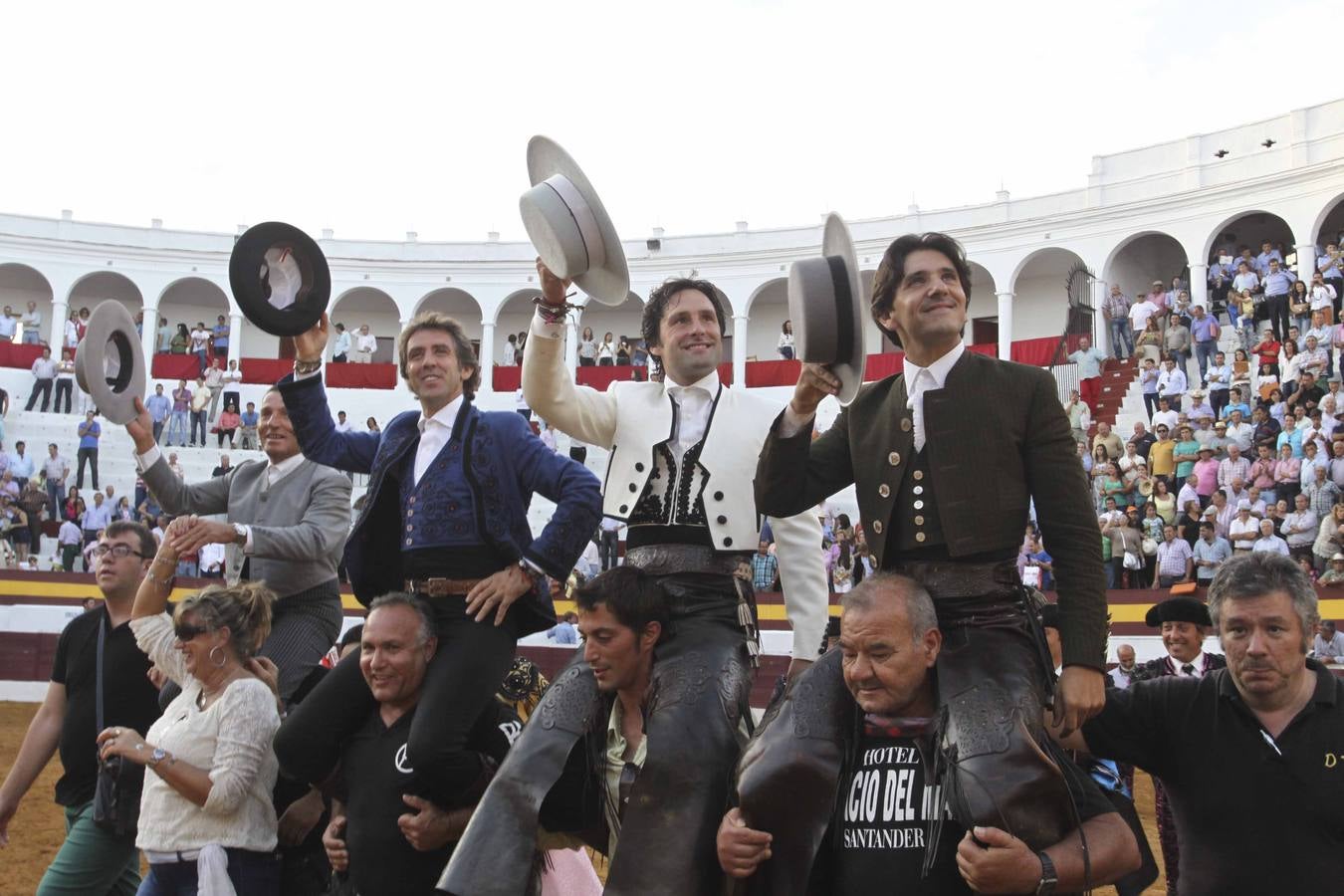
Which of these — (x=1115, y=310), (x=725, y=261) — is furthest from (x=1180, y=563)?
(x=725, y=261)

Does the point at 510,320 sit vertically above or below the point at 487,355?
above

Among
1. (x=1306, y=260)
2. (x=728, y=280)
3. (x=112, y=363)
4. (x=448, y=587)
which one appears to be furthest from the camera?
(x=728, y=280)

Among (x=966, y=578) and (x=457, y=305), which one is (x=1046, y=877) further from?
(x=457, y=305)

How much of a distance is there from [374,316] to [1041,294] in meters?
16.7

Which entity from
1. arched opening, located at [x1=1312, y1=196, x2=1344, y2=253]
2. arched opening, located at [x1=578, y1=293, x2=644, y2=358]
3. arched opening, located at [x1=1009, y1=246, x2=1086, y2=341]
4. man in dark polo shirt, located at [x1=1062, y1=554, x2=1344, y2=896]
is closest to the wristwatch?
man in dark polo shirt, located at [x1=1062, y1=554, x2=1344, y2=896]

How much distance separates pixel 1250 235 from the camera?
23.9 m

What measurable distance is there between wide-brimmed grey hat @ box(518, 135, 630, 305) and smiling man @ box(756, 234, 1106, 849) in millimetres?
764

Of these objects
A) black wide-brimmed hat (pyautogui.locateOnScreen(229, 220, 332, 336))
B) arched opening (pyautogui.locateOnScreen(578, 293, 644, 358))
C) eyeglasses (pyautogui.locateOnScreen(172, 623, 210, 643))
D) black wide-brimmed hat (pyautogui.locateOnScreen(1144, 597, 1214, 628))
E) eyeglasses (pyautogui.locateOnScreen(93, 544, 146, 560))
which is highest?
arched opening (pyautogui.locateOnScreen(578, 293, 644, 358))

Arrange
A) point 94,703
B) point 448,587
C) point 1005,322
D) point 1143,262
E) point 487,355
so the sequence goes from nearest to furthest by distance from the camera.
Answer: point 448,587, point 94,703, point 1143,262, point 1005,322, point 487,355

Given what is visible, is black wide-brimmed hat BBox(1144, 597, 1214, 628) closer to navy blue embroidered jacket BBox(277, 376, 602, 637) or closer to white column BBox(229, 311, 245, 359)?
navy blue embroidered jacket BBox(277, 376, 602, 637)

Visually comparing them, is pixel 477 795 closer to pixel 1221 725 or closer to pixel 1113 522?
pixel 1221 725

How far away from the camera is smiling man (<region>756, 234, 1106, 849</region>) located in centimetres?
258

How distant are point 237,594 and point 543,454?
1115mm

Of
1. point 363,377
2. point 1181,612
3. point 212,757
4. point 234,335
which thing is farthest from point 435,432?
point 234,335
